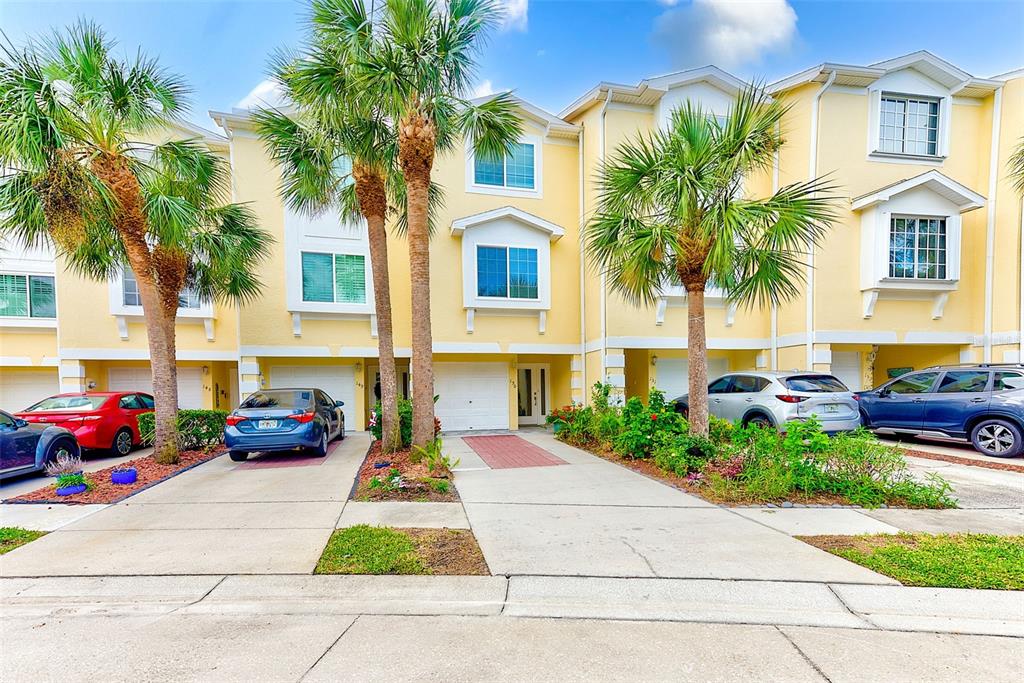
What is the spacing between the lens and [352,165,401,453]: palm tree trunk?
916cm

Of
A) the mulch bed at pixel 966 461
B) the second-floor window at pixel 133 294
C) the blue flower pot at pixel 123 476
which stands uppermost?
the second-floor window at pixel 133 294

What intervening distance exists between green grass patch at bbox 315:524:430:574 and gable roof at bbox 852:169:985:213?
14767 mm

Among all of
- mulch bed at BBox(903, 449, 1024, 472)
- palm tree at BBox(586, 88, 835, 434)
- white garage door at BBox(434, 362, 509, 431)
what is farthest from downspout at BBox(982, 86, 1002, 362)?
white garage door at BBox(434, 362, 509, 431)

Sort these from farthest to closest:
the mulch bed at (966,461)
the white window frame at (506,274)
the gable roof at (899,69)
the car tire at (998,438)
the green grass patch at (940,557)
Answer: the white window frame at (506,274) → the gable roof at (899,69) → the car tire at (998,438) → the mulch bed at (966,461) → the green grass patch at (940,557)

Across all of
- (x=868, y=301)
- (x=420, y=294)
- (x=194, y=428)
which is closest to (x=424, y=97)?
(x=420, y=294)

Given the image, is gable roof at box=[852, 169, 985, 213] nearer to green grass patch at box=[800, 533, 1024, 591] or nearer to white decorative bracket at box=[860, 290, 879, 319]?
white decorative bracket at box=[860, 290, 879, 319]

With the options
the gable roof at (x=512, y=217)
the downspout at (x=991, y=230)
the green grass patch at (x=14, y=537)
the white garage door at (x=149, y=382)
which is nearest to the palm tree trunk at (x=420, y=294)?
the gable roof at (x=512, y=217)

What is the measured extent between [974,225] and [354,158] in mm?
17193

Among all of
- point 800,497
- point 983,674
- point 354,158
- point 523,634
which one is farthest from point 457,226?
point 983,674

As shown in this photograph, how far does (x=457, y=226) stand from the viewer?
13.0m

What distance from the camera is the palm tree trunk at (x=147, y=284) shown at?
8172mm

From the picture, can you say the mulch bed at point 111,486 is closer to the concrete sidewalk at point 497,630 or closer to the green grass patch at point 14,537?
the green grass patch at point 14,537

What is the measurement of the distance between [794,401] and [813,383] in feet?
2.27

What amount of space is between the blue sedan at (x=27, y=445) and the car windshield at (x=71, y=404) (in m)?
1.79
